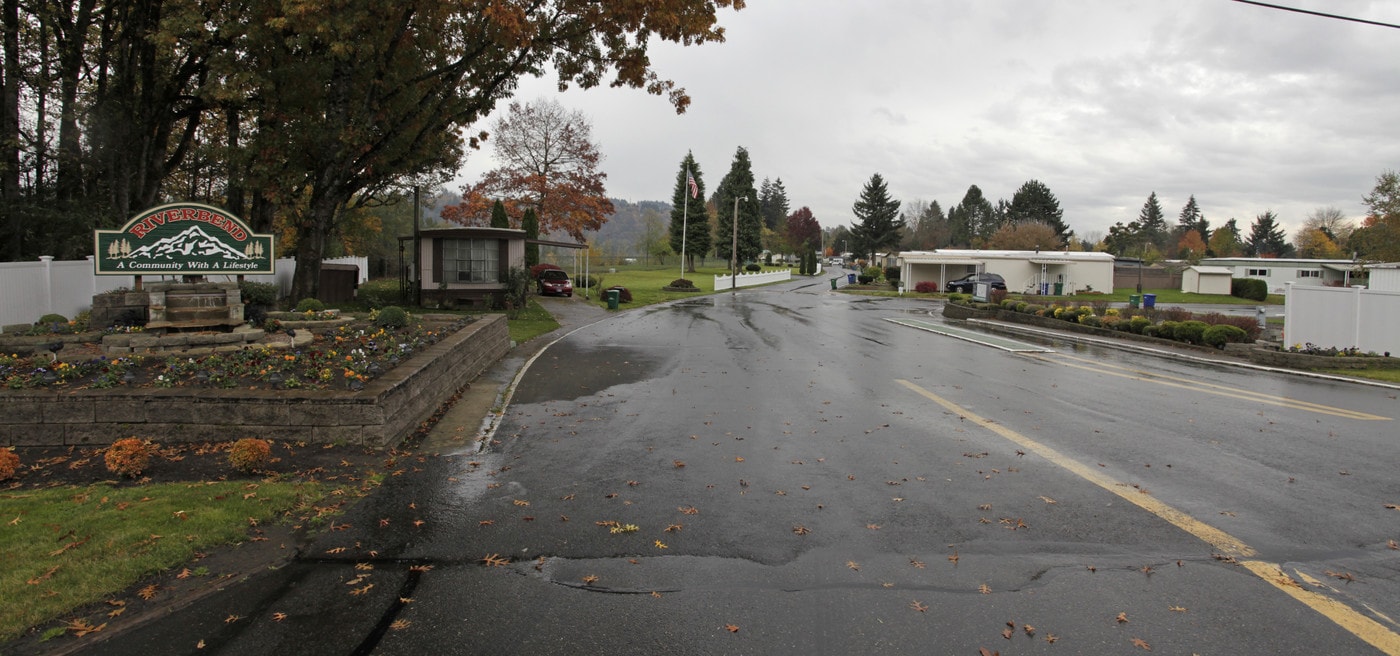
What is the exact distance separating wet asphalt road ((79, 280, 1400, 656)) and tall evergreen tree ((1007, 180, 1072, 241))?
300 feet

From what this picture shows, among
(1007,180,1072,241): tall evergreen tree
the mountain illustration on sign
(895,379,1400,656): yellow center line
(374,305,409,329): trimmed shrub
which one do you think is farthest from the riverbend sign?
(1007,180,1072,241): tall evergreen tree

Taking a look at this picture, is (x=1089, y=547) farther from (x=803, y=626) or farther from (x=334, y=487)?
(x=334, y=487)

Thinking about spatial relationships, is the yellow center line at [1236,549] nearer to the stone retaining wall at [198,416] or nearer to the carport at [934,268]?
the stone retaining wall at [198,416]

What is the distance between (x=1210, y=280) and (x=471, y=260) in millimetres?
56359

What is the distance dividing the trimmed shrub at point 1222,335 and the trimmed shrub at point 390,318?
1907 centimetres

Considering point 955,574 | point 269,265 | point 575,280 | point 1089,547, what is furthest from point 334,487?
point 575,280

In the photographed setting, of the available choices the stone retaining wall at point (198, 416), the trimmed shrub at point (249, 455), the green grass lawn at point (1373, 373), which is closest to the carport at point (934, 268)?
the green grass lawn at point (1373, 373)

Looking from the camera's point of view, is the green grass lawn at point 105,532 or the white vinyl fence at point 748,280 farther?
the white vinyl fence at point 748,280

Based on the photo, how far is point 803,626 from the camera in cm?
400

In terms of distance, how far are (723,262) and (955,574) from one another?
104504mm

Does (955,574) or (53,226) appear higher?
(53,226)

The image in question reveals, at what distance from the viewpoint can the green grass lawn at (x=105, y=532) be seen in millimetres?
4250

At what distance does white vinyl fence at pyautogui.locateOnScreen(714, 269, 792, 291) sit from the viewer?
52.7m

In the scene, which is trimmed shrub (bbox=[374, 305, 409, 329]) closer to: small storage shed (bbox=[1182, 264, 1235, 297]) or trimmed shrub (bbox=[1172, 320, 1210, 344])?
trimmed shrub (bbox=[1172, 320, 1210, 344])
